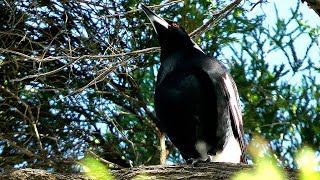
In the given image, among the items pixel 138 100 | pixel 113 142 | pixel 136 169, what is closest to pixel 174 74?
pixel 136 169

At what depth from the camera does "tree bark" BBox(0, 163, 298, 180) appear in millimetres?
2199

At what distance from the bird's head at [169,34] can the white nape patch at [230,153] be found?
0.70 m

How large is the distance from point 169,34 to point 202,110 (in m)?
0.66

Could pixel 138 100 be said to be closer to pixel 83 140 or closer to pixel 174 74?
pixel 83 140

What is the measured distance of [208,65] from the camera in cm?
334

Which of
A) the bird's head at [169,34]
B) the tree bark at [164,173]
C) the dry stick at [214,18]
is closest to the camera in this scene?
the tree bark at [164,173]

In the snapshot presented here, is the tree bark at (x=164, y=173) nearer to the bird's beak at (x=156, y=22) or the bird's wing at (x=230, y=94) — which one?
the bird's wing at (x=230, y=94)

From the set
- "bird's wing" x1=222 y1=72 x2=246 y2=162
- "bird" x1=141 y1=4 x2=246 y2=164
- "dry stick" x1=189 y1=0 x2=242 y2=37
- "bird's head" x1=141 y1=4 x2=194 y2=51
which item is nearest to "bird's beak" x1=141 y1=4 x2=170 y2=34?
"bird's head" x1=141 y1=4 x2=194 y2=51

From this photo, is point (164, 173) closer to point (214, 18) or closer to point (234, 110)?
point (234, 110)

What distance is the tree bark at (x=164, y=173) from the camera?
7.22 ft

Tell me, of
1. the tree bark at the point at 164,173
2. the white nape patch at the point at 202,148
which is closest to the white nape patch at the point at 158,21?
the white nape patch at the point at 202,148

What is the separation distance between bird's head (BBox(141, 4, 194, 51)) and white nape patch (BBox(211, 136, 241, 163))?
27.6 inches

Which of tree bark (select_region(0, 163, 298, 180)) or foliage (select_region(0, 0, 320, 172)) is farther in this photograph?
foliage (select_region(0, 0, 320, 172))

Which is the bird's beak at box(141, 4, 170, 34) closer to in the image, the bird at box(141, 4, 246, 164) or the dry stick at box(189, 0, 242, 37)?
the dry stick at box(189, 0, 242, 37)
